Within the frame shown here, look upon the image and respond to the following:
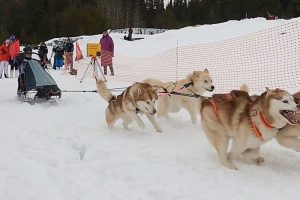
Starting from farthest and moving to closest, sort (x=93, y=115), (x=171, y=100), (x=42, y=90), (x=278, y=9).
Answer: (x=278, y=9) → (x=42, y=90) → (x=93, y=115) → (x=171, y=100)

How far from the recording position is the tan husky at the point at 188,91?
7.00 meters

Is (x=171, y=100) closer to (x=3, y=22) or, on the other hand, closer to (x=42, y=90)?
(x=42, y=90)

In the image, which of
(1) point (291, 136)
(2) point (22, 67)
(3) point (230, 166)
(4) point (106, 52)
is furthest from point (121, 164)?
(4) point (106, 52)

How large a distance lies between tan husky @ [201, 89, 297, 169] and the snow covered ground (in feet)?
0.71

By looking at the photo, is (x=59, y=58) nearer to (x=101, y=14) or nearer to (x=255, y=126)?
(x=255, y=126)

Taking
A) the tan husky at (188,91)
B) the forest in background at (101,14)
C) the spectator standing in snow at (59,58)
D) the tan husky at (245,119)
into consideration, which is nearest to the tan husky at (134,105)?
the tan husky at (188,91)

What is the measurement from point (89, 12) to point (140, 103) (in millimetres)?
51207

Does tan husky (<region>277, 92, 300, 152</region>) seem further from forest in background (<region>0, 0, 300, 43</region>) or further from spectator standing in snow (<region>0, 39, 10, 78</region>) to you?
forest in background (<region>0, 0, 300, 43</region>)

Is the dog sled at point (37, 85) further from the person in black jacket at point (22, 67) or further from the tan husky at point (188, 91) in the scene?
the tan husky at point (188, 91)

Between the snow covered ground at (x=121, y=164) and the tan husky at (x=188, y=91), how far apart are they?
254mm

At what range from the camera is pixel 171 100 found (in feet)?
23.6

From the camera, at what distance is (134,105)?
6289 millimetres

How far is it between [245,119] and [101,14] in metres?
55.3

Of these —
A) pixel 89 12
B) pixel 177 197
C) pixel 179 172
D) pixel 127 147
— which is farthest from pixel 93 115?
pixel 89 12
